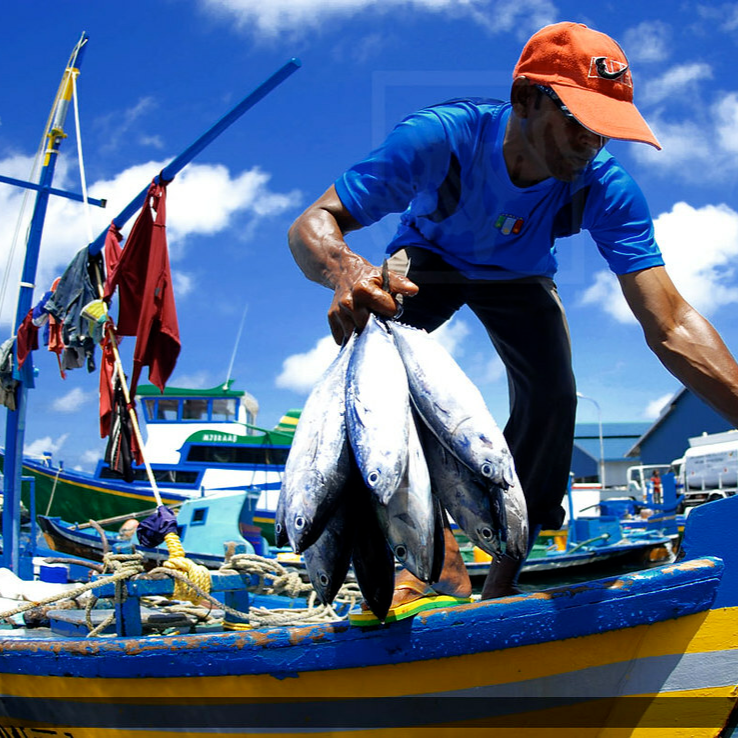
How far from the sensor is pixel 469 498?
61.8 inches

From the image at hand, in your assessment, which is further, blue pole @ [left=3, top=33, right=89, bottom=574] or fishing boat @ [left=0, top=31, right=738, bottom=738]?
blue pole @ [left=3, top=33, right=89, bottom=574]

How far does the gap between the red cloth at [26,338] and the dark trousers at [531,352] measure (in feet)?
21.3

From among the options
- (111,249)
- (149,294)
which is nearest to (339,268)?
(149,294)

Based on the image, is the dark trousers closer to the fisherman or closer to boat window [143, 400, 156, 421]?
the fisherman

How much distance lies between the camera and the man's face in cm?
192

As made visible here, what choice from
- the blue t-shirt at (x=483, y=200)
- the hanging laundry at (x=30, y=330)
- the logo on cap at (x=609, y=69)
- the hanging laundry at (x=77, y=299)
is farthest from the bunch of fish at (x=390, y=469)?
the hanging laundry at (x=30, y=330)

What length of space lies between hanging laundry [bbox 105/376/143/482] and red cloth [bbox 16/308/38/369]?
1.40 m

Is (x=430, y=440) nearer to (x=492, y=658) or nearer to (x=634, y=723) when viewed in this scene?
(x=492, y=658)

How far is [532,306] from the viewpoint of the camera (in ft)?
8.13

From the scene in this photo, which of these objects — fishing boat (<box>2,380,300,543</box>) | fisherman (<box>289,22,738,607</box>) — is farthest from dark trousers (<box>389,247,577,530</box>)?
fishing boat (<box>2,380,300,543</box>)

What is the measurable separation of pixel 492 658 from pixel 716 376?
106 centimetres

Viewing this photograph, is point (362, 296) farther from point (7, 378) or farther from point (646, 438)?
point (646, 438)

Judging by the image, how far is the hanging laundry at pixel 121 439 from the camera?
22.6ft

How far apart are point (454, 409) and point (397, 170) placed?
0.78m
